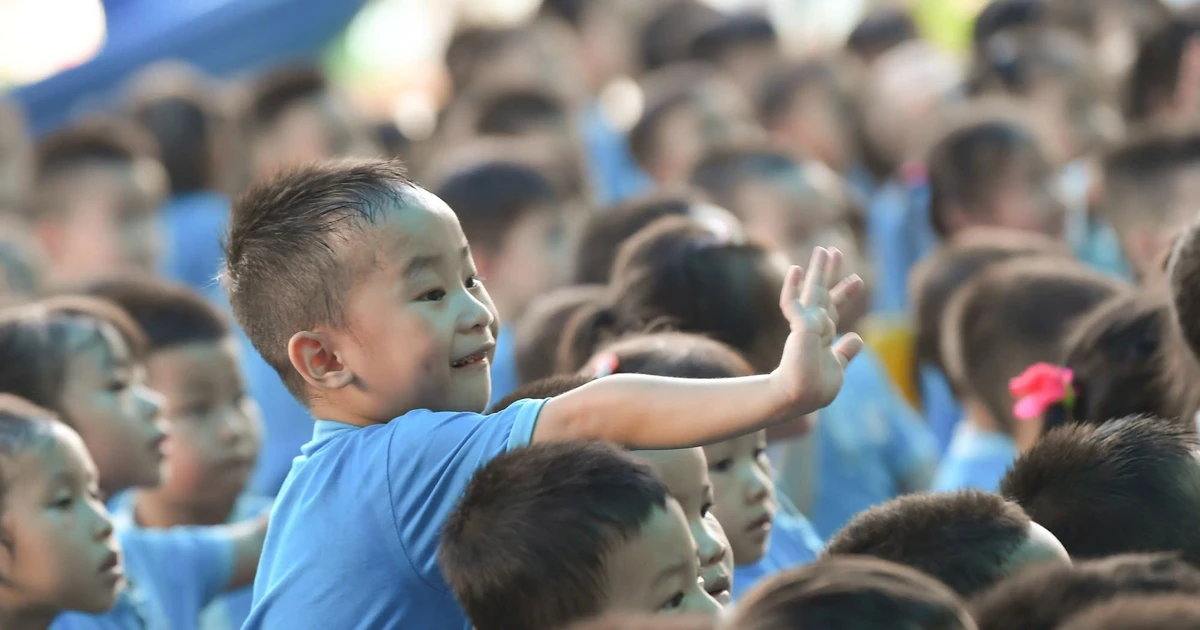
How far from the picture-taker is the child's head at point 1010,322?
3848mm

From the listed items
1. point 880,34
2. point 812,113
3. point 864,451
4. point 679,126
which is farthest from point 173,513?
point 880,34

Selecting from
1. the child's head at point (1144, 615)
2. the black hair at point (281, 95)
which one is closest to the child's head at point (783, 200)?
the black hair at point (281, 95)

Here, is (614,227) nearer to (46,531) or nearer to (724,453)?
(724,453)

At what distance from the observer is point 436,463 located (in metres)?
2.14

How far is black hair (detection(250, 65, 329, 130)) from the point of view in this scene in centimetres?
719

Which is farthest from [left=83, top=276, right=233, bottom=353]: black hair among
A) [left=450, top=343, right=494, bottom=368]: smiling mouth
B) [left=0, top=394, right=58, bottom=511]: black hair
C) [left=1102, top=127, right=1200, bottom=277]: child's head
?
[left=1102, top=127, right=1200, bottom=277]: child's head

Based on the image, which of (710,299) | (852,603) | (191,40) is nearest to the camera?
(852,603)

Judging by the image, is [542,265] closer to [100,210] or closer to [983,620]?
[100,210]

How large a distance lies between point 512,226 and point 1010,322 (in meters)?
1.77

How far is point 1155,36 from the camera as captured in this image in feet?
21.2

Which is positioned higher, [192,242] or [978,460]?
[192,242]

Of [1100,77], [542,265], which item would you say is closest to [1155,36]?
[1100,77]

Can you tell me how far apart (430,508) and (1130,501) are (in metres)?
0.91

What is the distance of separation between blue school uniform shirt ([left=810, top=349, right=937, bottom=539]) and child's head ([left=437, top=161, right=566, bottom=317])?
1.14 metres
